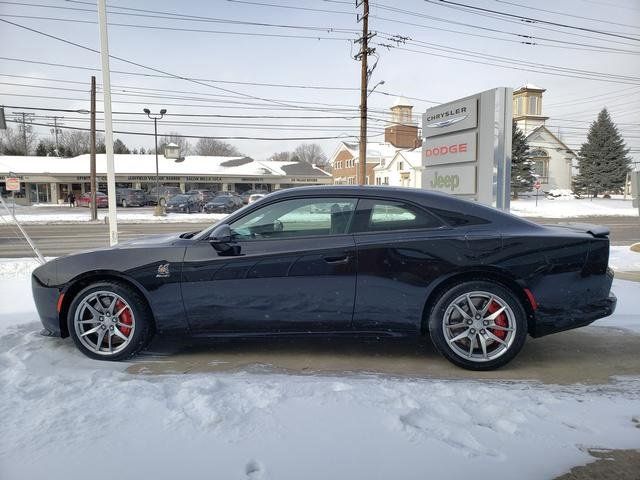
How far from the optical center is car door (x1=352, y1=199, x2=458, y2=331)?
3.69 metres

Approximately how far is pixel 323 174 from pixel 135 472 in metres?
55.9

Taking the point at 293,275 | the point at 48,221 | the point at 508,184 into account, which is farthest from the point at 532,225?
the point at 48,221

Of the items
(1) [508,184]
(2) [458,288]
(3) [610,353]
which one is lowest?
(3) [610,353]

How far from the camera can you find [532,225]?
3.93 m

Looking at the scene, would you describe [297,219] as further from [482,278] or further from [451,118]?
[451,118]

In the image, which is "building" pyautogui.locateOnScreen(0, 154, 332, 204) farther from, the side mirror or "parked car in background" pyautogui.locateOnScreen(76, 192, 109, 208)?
the side mirror

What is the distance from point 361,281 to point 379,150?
60849 mm

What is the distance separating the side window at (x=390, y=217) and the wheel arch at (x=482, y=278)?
1.48 feet

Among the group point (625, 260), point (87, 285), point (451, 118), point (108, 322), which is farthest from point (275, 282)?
Result: point (625, 260)

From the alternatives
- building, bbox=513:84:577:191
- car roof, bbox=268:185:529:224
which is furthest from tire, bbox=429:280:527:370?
building, bbox=513:84:577:191

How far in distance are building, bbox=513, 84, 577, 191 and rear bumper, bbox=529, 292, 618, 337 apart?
54.6 metres

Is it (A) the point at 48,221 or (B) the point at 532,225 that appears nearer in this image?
(B) the point at 532,225

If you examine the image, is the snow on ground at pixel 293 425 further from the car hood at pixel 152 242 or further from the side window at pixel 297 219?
the side window at pixel 297 219

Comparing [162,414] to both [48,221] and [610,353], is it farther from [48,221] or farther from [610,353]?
[48,221]
